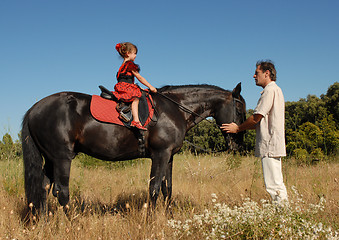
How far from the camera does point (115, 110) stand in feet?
14.1

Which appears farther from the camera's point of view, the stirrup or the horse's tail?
the stirrup

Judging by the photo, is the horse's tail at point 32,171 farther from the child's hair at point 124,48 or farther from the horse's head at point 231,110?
the horse's head at point 231,110

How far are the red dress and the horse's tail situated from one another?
1.55m

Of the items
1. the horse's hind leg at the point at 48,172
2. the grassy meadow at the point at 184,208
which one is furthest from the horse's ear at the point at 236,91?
the horse's hind leg at the point at 48,172

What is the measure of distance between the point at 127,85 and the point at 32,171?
79.9 inches

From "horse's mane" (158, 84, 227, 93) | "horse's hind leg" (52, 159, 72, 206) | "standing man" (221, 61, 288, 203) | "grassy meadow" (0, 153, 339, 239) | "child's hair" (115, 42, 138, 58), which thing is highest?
"child's hair" (115, 42, 138, 58)

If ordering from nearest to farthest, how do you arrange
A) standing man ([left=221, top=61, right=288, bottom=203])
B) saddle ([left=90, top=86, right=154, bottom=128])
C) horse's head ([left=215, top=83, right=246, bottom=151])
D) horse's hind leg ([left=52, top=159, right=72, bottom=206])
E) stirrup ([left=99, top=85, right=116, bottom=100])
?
1. standing man ([left=221, top=61, right=288, bottom=203])
2. horse's hind leg ([left=52, top=159, right=72, bottom=206])
3. saddle ([left=90, top=86, right=154, bottom=128])
4. stirrup ([left=99, top=85, right=116, bottom=100])
5. horse's head ([left=215, top=83, right=246, bottom=151])

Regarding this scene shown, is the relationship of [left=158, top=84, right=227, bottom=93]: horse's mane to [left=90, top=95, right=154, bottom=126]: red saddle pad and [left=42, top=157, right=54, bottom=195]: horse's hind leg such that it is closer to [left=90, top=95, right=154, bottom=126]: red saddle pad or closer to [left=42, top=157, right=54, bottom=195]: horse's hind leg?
[left=90, top=95, right=154, bottom=126]: red saddle pad

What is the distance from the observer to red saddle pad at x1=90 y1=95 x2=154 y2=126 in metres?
4.22

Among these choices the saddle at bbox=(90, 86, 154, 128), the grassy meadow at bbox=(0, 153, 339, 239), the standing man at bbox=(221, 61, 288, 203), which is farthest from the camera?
the saddle at bbox=(90, 86, 154, 128)

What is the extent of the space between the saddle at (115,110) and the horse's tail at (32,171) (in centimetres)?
112

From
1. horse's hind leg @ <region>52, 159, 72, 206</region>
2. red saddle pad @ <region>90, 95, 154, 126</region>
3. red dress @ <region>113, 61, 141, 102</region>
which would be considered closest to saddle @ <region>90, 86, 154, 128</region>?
red saddle pad @ <region>90, 95, 154, 126</region>

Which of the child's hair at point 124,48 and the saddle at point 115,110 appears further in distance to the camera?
the child's hair at point 124,48

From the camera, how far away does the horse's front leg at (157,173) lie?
170 inches
